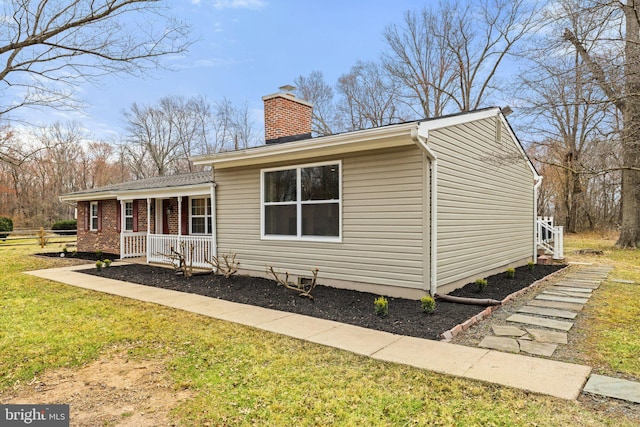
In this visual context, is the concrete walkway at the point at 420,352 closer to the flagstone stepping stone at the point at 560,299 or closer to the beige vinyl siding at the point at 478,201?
the beige vinyl siding at the point at 478,201

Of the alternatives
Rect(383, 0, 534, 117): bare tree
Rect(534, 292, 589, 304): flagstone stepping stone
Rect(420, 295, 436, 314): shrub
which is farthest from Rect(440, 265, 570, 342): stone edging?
Rect(383, 0, 534, 117): bare tree

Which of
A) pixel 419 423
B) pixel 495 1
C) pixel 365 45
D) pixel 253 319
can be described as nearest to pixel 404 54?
pixel 365 45

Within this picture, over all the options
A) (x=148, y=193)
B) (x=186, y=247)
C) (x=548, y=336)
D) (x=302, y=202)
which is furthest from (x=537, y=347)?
(x=148, y=193)

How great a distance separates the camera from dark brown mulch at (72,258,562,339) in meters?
5.24

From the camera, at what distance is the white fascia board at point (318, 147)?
610cm

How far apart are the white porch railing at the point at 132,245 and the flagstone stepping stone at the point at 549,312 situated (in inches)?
508

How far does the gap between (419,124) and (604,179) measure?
22282 millimetres

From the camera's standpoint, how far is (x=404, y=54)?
25.2 metres

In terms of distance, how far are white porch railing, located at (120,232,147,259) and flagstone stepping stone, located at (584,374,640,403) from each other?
1417 cm

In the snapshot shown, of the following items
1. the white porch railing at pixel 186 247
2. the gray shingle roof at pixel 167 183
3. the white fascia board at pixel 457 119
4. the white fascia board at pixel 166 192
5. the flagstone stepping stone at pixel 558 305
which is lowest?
the flagstone stepping stone at pixel 558 305

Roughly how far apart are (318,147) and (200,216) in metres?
7.17

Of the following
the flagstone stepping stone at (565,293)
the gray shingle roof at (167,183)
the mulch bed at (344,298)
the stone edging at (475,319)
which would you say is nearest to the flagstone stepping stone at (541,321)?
the stone edging at (475,319)

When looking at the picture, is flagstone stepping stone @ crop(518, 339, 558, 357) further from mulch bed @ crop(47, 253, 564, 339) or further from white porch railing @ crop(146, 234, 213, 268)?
white porch railing @ crop(146, 234, 213, 268)

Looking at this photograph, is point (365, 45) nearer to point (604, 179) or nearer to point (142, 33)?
point (604, 179)
